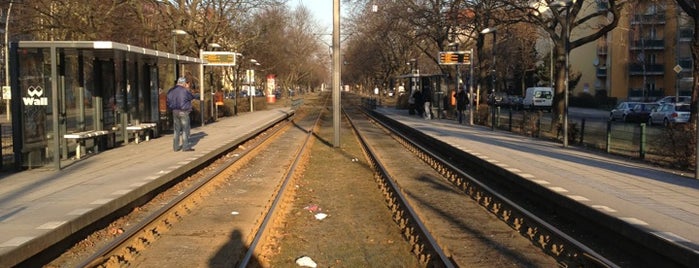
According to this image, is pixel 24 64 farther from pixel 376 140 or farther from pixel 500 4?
pixel 500 4

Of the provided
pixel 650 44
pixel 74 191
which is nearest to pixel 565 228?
pixel 74 191

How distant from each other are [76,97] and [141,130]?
414 cm

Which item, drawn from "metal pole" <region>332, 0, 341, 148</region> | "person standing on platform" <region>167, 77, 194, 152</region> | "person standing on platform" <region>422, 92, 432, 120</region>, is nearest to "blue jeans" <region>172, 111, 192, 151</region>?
"person standing on platform" <region>167, 77, 194, 152</region>

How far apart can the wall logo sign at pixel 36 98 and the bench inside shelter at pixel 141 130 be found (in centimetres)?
535

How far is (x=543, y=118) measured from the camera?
84.7 ft

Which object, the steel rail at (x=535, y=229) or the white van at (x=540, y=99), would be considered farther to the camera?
the white van at (x=540, y=99)

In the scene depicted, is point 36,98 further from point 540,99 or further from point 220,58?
point 540,99

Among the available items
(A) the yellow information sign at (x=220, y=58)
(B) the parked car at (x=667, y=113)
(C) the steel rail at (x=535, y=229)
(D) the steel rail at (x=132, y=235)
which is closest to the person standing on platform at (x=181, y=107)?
(D) the steel rail at (x=132, y=235)

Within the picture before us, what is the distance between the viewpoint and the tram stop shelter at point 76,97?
1298cm

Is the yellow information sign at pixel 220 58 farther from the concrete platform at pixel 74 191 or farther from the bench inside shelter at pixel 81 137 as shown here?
the bench inside shelter at pixel 81 137

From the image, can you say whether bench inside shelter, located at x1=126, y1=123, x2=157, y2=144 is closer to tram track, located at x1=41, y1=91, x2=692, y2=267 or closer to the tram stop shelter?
the tram stop shelter

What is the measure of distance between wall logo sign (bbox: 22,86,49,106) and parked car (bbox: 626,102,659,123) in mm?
35942

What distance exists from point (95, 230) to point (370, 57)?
215 ft

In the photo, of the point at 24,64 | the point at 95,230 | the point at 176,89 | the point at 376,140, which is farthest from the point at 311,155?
the point at 95,230
